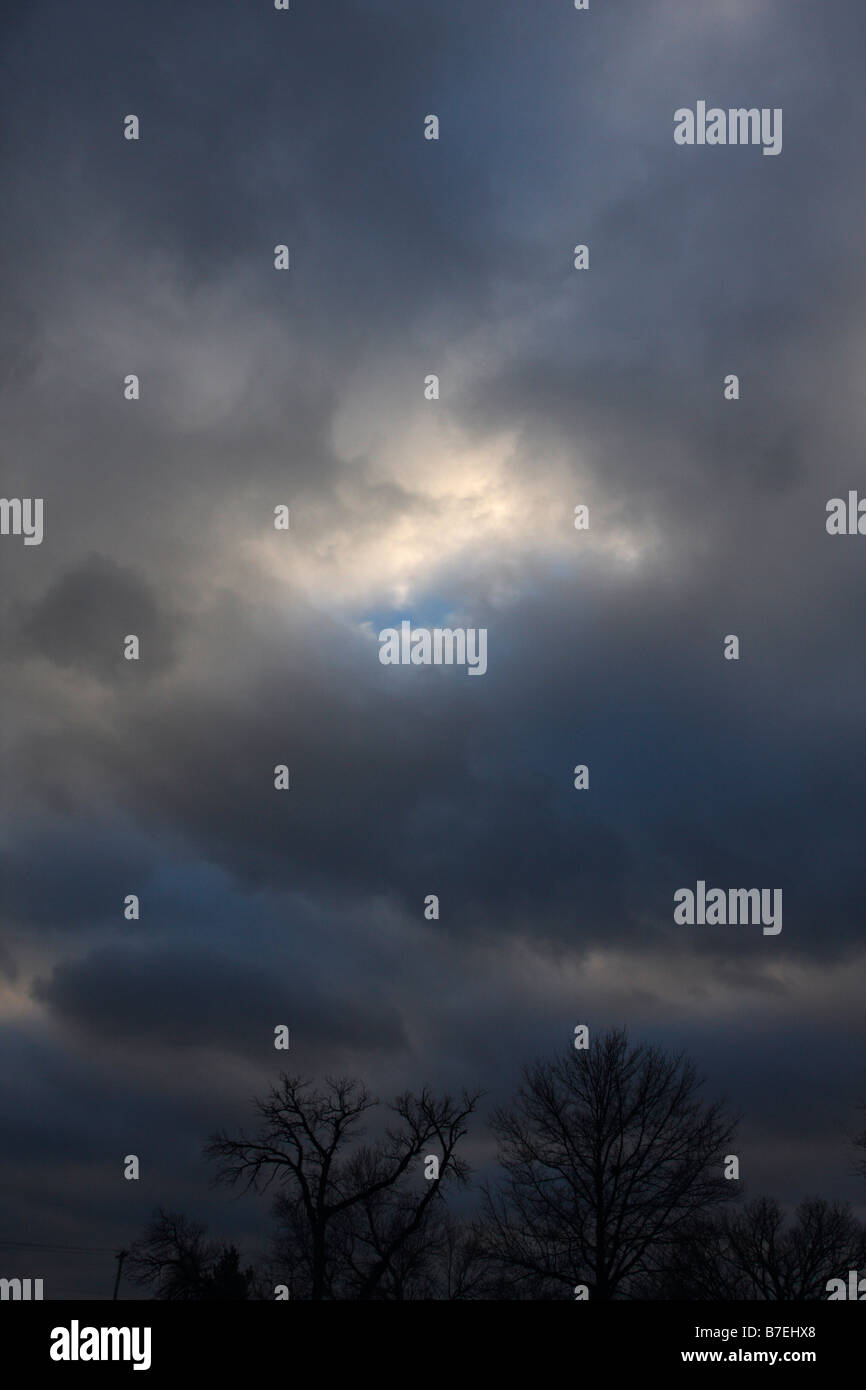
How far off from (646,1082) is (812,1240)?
978 cm

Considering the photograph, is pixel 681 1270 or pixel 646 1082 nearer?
pixel 681 1270

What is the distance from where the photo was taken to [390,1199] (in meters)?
55.8
